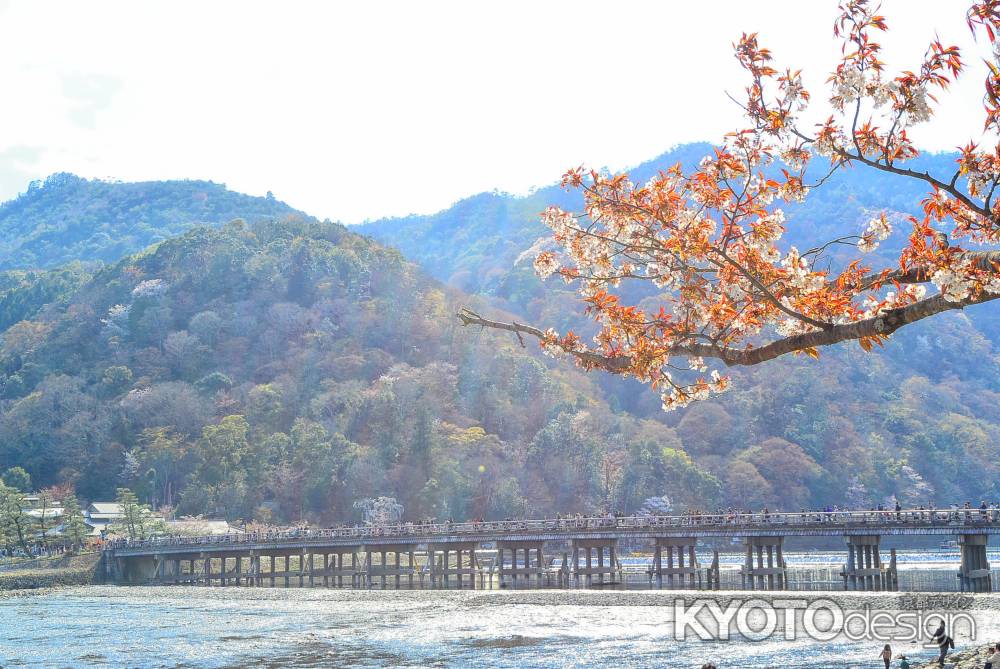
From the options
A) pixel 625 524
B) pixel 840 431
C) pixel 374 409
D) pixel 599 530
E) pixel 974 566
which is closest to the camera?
pixel 974 566

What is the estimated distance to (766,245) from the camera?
9805 millimetres

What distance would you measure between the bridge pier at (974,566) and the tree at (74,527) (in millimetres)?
57619

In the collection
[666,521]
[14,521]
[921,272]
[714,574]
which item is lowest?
[714,574]

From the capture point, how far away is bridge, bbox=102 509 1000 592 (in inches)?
1548

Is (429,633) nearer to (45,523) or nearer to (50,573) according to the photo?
(50,573)

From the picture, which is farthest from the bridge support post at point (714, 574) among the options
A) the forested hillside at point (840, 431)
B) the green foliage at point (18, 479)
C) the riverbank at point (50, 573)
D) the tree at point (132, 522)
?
the green foliage at point (18, 479)

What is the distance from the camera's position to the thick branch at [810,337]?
26.6 ft

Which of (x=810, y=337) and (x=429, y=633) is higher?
(x=810, y=337)

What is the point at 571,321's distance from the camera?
14412cm

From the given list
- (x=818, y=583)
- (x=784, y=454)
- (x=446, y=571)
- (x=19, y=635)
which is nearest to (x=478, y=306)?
(x=784, y=454)

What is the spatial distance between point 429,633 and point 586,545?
674 inches

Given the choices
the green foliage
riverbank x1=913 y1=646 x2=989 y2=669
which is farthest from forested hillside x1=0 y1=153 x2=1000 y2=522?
riverbank x1=913 y1=646 x2=989 y2=669

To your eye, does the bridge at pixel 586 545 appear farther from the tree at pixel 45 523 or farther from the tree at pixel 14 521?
the tree at pixel 14 521

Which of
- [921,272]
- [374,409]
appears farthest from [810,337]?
[374,409]
